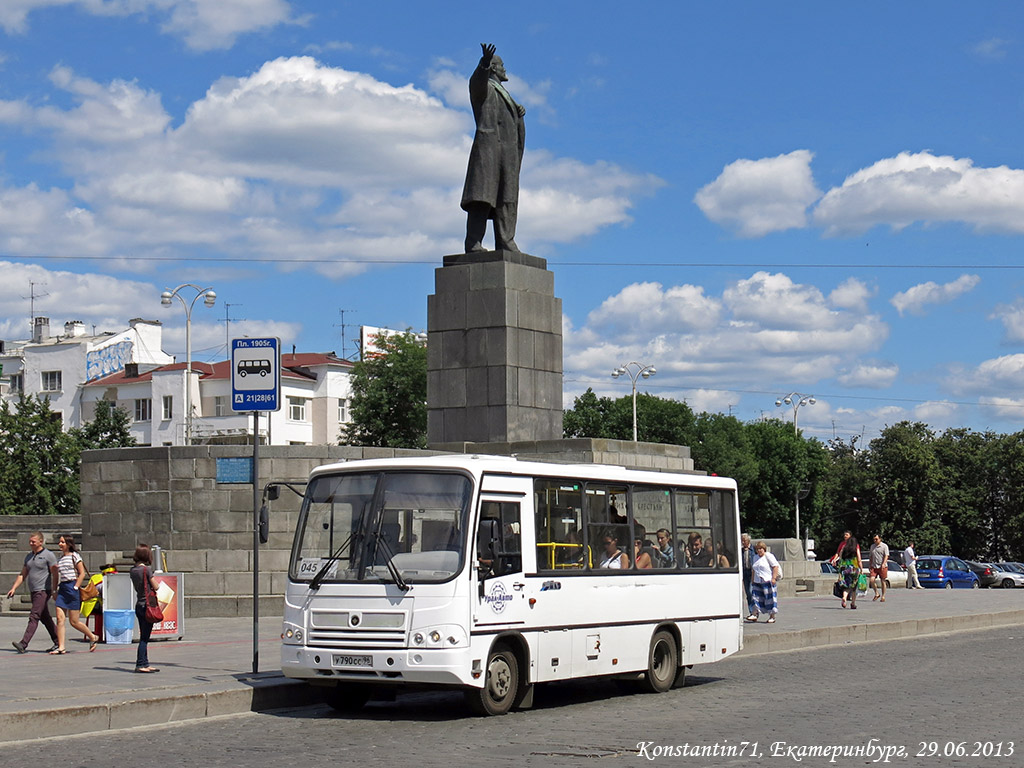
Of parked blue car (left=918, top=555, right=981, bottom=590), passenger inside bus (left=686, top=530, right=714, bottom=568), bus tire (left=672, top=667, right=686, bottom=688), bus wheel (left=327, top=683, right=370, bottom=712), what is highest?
passenger inside bus (left=686, top=530, right=714, bottom=568)

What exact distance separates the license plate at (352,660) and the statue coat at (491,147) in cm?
1508

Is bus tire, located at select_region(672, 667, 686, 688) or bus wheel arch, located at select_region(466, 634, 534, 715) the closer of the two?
bus wheel arch, located at select_region(466, 634, 534, 715)

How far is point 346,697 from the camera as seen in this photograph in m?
13.7

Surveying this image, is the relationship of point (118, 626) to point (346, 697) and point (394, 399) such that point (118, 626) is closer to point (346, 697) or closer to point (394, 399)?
point (346, 697)

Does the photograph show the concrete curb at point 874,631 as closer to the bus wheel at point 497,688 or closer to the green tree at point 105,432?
the bus wheel at point 497,688

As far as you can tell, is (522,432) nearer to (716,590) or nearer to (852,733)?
(716,590)

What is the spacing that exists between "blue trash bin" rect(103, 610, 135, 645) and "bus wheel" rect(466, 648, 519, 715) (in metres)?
8.28

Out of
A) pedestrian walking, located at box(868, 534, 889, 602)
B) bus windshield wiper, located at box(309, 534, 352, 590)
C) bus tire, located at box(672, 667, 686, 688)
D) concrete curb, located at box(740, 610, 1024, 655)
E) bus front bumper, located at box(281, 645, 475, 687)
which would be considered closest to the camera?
bus front bumper, located at box(281, 645, 475, 687)

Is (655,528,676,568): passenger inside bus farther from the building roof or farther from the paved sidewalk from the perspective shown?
the building roof

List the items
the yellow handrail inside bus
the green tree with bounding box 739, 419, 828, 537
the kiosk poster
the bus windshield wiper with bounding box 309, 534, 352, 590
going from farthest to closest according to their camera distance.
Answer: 1. the green tree with bounding box 739, 419, 828, 537
2. the kiosk poster
3. the yellow handrail inside bus
4. the bus windshield wiper with bounding box 309, 534, 352, 590

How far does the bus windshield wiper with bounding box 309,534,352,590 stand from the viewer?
13.3 metres

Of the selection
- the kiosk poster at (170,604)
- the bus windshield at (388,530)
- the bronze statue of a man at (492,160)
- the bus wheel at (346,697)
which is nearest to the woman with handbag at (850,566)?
the bronze statue of a man at (492,160)

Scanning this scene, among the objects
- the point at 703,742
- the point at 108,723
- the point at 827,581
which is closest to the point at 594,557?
the point at 703,742

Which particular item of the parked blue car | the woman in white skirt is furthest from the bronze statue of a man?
the parked blue car
